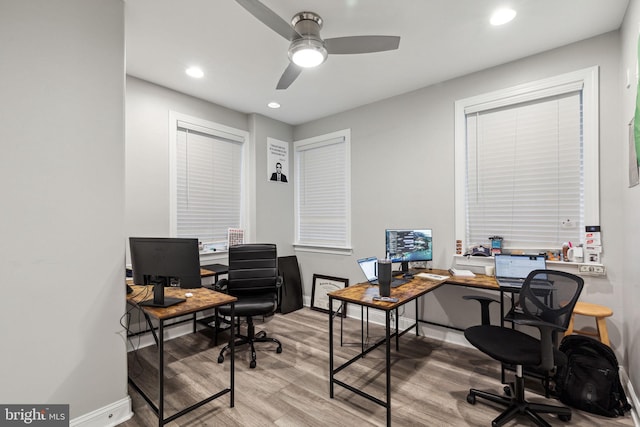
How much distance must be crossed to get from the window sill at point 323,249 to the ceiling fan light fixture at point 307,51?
2.69 metres

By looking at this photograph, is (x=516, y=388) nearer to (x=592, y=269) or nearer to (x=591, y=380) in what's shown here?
(x=591, y=380)

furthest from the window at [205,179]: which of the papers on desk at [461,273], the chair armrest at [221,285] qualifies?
the papers on desk at [461,273]

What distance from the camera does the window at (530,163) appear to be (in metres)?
2.56

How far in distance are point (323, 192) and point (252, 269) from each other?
1842mm

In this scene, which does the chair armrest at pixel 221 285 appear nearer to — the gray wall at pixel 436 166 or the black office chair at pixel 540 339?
the gray wall at pixel 436 166

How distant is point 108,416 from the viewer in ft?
6.29

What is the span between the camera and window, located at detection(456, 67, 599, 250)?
2557 mm

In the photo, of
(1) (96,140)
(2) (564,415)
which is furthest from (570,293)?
(1) (96,140)

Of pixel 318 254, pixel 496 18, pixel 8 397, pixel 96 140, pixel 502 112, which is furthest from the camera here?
pixel 318 254

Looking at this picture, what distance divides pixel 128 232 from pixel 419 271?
3.28 m

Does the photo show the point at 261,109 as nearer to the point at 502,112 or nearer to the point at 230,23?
the point at 230,23

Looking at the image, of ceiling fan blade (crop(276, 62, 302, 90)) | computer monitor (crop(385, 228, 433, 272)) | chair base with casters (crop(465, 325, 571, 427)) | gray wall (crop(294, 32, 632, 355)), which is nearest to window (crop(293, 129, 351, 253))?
gray wall (crop(294, 32, 632, 355))

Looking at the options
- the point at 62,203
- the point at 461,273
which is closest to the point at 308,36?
the point at 62,203

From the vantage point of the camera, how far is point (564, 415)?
192 cm
